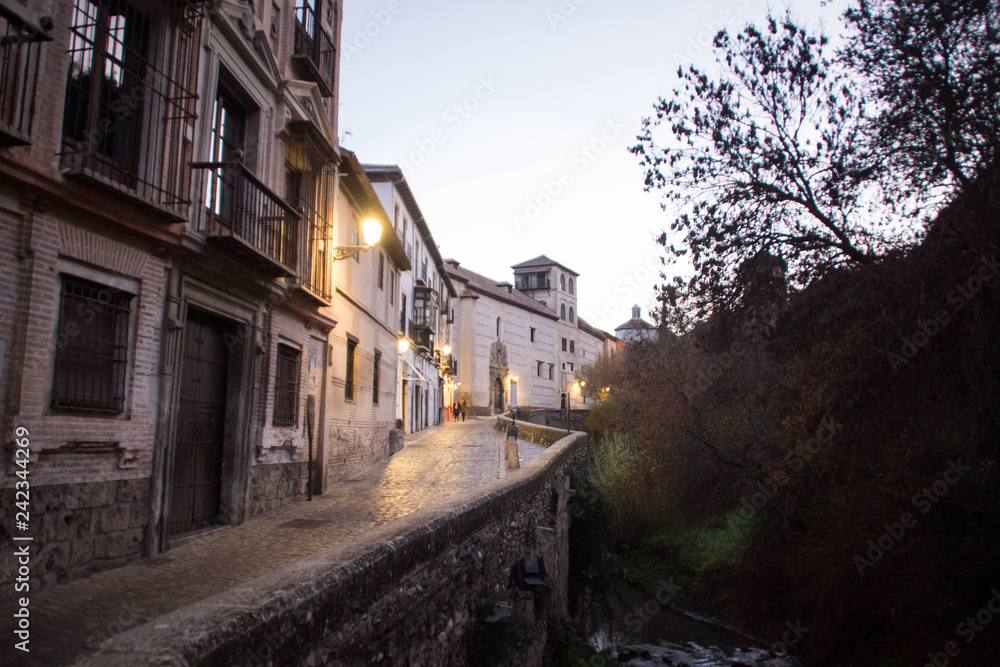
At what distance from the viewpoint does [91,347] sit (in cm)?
600

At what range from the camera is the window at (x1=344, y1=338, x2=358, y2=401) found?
525 inches

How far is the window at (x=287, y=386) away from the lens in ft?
32.0

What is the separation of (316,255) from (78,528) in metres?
5.98

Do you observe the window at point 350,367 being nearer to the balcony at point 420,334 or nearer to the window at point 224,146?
the window at point 224,146

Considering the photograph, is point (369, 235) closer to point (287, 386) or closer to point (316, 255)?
point (316, 255)

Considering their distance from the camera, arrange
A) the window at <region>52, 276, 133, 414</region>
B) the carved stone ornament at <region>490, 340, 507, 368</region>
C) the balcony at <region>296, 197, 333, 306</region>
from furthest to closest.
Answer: the carved stone ornament at <region>490, 340, 507, 368</region> → the balcony at <region>296, 197, 333, 306</region> → the window at <region>52, 276, 133, 414</region>

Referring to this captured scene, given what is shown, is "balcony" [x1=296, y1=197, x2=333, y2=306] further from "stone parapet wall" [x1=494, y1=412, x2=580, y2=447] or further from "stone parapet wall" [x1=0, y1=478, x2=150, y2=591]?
"stone parapet wall" [x1=494, y1=412, x2=580, y2=447]

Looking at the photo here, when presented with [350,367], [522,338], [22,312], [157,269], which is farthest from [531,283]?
[22,312]

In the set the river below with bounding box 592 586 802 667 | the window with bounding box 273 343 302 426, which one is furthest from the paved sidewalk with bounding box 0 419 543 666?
the river below with bounding box 592 586 802 667

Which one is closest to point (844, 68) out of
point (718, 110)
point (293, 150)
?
point (718, 110)

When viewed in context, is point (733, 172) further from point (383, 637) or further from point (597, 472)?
point (597, 472)

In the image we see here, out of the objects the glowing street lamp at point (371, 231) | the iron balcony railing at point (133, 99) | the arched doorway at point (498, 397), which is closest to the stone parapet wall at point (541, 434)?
the glowing street lamp at point (371, 231)

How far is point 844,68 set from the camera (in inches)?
392

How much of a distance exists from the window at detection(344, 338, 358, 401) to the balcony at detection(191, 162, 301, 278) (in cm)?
407
